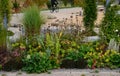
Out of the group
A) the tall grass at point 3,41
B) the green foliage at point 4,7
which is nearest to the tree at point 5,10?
the green foliage at point 4,7

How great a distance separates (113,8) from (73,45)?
1.35 meters

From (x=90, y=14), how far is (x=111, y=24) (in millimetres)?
1702

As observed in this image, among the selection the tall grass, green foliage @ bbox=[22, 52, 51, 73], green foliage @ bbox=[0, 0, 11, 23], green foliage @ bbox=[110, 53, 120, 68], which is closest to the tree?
green foliage @ bbox=[0, 0, 11, 23]

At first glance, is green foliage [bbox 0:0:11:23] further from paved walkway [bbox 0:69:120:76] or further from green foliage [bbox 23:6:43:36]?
paved walkway [bbox 0:69:120:76]

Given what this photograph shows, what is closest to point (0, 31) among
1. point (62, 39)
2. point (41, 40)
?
point (41, 40)

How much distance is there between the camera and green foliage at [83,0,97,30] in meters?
9.07

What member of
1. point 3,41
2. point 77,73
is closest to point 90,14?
point 3,41

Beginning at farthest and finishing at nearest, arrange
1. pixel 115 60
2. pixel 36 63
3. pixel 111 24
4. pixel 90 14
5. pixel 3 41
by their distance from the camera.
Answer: pixel 90 14, pixel 111 24, pixel 3 41, pixel 115 60, pixel 36 63

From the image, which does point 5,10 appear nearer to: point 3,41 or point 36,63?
point 3,41

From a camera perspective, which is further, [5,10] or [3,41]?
[5,10]

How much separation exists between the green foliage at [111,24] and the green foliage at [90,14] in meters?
1.44

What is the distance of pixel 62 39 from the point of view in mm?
7355

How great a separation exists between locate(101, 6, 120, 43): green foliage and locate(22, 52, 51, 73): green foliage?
1.81 metres

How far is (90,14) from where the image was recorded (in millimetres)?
9133
